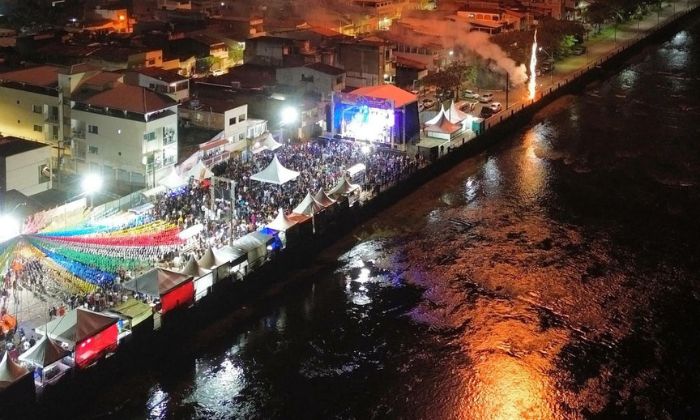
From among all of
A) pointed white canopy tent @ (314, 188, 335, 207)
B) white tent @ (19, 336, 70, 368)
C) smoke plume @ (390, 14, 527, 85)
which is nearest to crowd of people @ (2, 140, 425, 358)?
pointed white canopy tent @ (314, 188, 335, 207)

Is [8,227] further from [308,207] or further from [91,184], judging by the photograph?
[308,207]

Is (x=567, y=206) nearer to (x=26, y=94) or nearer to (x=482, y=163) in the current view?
(x=482, y=163)

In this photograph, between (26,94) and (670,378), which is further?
(26,94)

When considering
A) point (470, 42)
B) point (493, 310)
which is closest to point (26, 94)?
point (493, 310)

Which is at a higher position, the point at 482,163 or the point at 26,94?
the point at 26,94

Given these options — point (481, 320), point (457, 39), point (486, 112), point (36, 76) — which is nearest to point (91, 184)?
point (36, 76)

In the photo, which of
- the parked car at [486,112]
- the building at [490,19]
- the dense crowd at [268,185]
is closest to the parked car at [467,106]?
the parked car at [486,112]

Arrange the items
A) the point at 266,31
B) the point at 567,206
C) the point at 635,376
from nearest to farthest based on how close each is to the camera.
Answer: the point at 635,376 < the point at 567,206 < the point at 266,31
